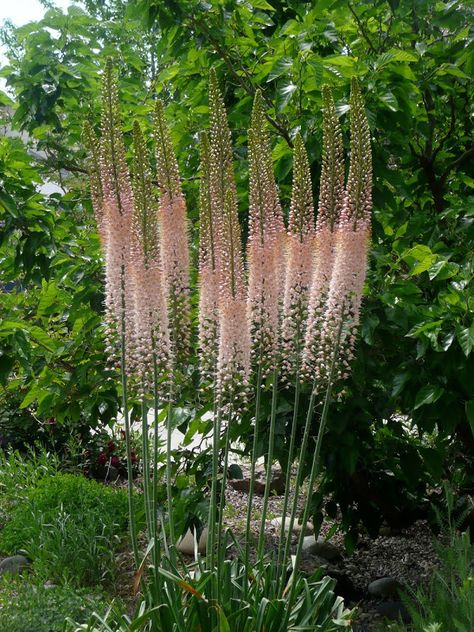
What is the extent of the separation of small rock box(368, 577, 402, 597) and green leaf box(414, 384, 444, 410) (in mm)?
1659

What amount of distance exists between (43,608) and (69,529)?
46.4 inches

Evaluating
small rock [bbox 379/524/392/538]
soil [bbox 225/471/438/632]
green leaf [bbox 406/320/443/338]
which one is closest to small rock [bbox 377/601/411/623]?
soil [bbox 225/471/438/632]

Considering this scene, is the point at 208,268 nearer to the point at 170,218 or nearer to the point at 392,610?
the point at 170,218

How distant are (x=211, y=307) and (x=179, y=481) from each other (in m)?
1.88

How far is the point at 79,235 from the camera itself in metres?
5.08

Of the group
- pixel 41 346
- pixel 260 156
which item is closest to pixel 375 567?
pixel 41 346

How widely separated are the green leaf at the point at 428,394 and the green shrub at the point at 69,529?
6.92 feet

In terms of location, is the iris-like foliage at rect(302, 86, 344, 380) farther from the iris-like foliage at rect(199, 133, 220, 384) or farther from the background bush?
the background bush

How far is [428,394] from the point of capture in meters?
3.82

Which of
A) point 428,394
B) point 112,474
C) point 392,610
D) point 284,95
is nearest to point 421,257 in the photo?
point 428,394

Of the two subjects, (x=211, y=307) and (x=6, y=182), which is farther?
(x=6, y=182)

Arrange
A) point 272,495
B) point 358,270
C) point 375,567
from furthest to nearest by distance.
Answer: point 272,495 < point 375,567 < point 358,270

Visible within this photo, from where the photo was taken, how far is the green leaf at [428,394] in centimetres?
377

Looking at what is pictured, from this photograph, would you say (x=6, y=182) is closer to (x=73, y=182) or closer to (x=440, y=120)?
(x=73, y=182)
